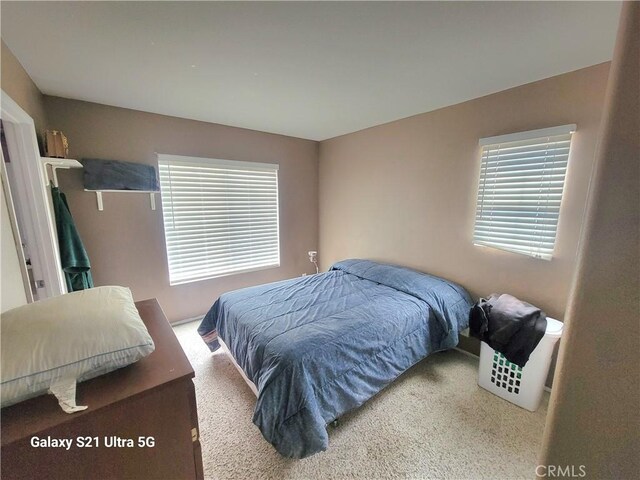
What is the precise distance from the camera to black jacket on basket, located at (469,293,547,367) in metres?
1.65

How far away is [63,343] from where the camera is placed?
0.75 meters

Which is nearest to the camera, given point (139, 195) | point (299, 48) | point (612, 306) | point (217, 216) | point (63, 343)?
point (612, 306)

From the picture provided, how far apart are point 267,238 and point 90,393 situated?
277 cm

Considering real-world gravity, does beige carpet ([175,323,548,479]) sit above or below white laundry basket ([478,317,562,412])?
below

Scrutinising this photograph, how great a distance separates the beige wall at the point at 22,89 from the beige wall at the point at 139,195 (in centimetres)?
20

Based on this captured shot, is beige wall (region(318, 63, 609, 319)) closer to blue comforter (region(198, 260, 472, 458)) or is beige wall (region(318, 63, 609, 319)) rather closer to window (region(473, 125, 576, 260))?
window (region(473, 125, 576, 260))

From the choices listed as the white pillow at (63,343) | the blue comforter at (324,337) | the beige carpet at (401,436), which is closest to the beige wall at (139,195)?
the blue comforter at (324,337)

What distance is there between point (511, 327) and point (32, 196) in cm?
331

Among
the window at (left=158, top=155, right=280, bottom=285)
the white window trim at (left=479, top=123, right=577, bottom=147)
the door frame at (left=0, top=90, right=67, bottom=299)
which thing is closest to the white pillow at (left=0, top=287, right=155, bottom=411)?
the door frame at (left=0, top=90, right=67, bottom=299)

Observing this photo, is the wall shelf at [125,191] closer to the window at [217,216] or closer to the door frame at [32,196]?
the window at [217,216]

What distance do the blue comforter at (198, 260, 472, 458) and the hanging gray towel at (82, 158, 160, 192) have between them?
1.41m

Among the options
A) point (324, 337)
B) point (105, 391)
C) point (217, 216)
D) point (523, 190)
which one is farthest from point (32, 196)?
point (523, 190)

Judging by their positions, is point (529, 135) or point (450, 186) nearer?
point (529, 135)

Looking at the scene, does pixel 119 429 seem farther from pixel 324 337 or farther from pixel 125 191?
pixel 125 191
